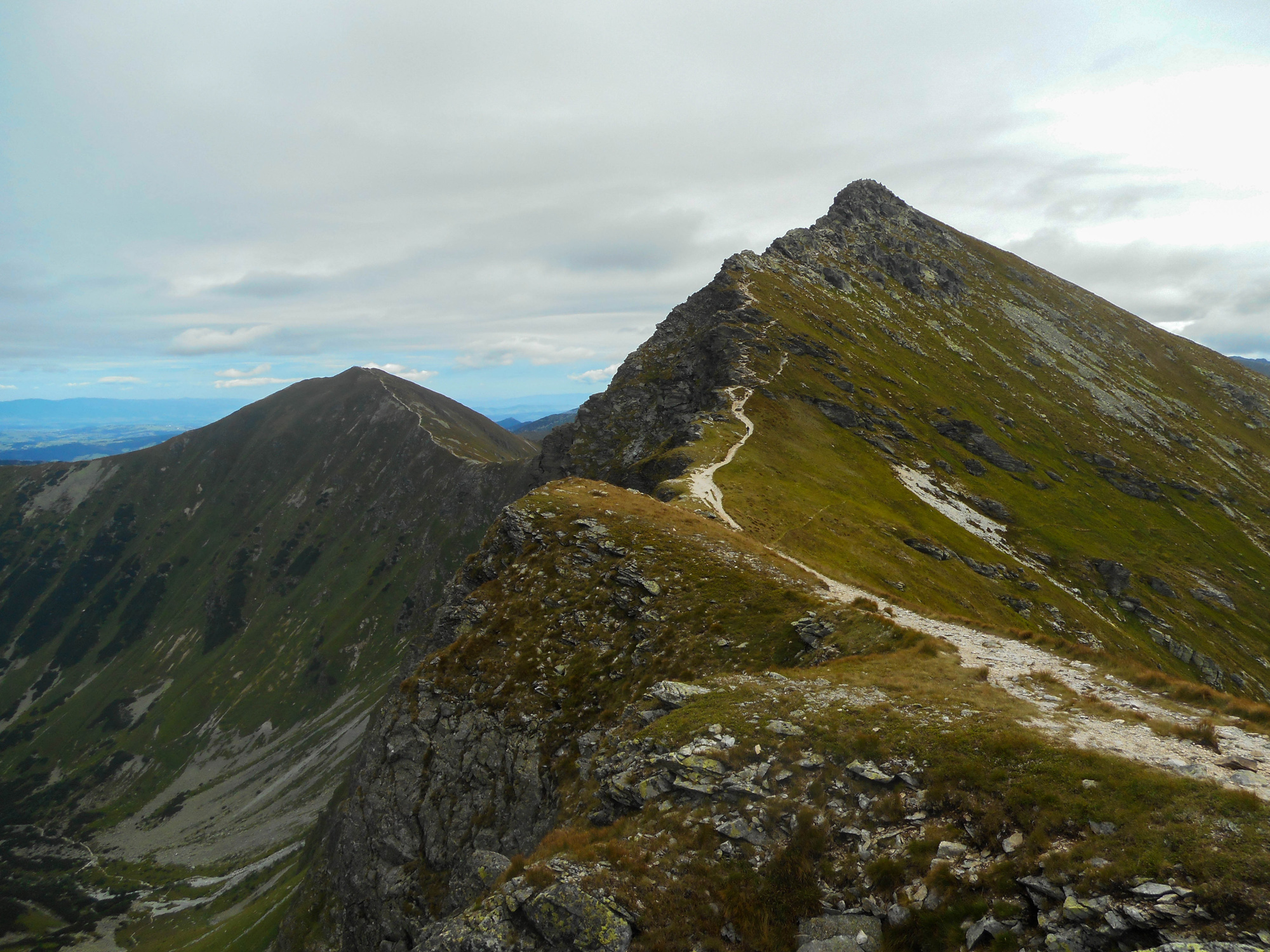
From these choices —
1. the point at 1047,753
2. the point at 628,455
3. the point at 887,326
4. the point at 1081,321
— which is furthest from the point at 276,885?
the point at 1081,321

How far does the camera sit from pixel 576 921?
1407cm

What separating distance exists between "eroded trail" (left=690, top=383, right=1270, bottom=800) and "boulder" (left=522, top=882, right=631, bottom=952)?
A: 498 inches

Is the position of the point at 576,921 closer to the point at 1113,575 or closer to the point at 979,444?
the point at 1113,575

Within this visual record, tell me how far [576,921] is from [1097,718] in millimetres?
15879

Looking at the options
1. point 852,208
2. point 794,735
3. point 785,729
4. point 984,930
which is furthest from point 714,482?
point 852,208

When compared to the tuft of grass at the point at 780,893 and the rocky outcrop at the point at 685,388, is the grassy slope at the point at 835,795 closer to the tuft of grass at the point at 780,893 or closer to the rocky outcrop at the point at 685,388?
the tuft of grass at the point at 780,893

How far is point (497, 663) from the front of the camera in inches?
1336

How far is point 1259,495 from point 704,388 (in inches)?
5514

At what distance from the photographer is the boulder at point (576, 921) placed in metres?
13.7

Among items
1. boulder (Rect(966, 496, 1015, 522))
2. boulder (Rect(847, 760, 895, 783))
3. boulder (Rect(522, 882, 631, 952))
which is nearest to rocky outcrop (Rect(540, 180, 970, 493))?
boulder (Rect(966, 496, 1015, 522))

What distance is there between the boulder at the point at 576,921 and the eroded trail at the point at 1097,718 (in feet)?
41.5

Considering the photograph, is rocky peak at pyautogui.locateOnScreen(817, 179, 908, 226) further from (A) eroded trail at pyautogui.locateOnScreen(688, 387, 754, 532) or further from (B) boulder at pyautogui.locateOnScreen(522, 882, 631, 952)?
(B) boulder at pyautogui.locateOnScreen(522, 882, 631, 952)

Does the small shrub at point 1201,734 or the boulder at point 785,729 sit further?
the boulder at point 785,729

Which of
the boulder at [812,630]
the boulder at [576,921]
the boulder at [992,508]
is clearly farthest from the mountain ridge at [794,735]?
the boulder at [992,508]
